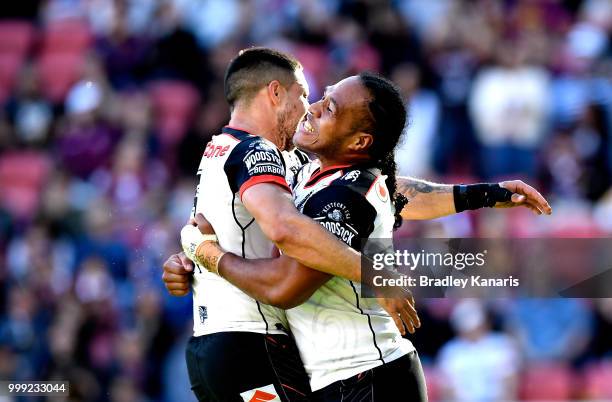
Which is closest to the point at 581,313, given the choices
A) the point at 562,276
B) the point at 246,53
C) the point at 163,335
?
the point at 562,276

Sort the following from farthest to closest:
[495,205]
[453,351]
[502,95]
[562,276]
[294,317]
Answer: [502,95]
[453,351]
[562,276]
[495,205]
[294,317]

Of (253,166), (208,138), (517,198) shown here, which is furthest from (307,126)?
(208,138)

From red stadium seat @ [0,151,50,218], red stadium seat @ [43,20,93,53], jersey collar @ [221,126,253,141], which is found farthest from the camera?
red stadium seat @ [43,20,93,53]

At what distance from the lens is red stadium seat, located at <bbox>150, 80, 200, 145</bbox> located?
1338cm

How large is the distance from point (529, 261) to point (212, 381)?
480 centimetres

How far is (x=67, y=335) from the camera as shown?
11.8 m

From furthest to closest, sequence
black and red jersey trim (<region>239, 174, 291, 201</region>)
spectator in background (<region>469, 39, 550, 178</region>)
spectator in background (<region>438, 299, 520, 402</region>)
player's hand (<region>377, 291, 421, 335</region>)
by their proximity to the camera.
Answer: spectator in background (<region>469, 39, 550, 178</region>) < spectator in background (<region>438, 299, 520, 402</region>) < black and red jersey trim (<region>239, 174, 291, 201</region>) < player's hand (<region>377, 291, 421, 335</region>)

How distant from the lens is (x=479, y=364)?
10.4 m

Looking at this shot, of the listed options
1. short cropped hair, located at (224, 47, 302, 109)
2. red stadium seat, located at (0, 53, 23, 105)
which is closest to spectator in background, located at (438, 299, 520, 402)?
short cropped hair, located at (224, 47, 302, 109)

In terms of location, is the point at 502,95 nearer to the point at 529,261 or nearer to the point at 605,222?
the point at 605,222

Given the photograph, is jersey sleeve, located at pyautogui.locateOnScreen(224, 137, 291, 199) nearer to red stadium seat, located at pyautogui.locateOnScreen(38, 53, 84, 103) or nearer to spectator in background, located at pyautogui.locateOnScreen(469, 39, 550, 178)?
spectator in background, located at pyautogui.locateOnScreen(469, 39, 550, 178)

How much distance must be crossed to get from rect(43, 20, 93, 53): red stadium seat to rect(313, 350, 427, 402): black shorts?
10634mm

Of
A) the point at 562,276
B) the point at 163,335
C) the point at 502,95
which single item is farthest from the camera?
the point at 502,95

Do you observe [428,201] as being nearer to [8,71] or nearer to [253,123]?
[253,123]
